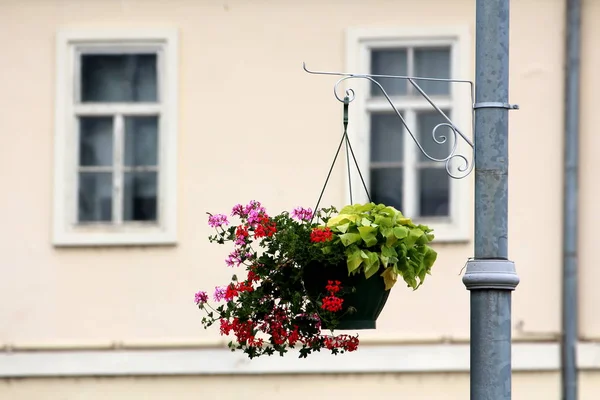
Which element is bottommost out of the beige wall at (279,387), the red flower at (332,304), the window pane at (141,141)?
the beige wall at (279,387)

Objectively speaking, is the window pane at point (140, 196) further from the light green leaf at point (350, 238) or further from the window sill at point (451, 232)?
the light green leaf at point (350, 238)

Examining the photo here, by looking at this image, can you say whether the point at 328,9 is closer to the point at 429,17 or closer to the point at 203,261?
the point at 429,17

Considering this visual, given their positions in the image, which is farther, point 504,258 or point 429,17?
point 429,17

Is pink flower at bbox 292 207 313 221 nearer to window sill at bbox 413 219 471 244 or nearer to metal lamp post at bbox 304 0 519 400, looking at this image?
metal lamp post at bbox 304 0 519 400

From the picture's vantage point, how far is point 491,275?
5.42 meters

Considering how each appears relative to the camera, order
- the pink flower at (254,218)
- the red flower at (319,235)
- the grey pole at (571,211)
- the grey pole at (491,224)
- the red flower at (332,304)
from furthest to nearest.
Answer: the grey pole at (571,211), the pink flower at (254,218), the red flower at (319,235), the red flower at (332,304), the grey pole at (491,224)

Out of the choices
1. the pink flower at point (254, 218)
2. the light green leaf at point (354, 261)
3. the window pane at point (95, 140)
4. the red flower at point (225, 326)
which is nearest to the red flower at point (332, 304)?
the light green leaf at point (354, 261)

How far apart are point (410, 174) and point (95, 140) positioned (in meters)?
2.21

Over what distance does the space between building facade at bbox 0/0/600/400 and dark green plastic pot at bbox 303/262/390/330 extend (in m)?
4.23

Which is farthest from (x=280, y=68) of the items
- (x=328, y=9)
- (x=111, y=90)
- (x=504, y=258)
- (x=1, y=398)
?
(x=504, y=258)

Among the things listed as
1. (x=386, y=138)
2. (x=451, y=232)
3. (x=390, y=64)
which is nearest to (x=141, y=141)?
(x=386, y=138)

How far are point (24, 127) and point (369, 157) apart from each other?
238cm

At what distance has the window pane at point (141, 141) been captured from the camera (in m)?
10.5

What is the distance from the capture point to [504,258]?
5.49 meters
